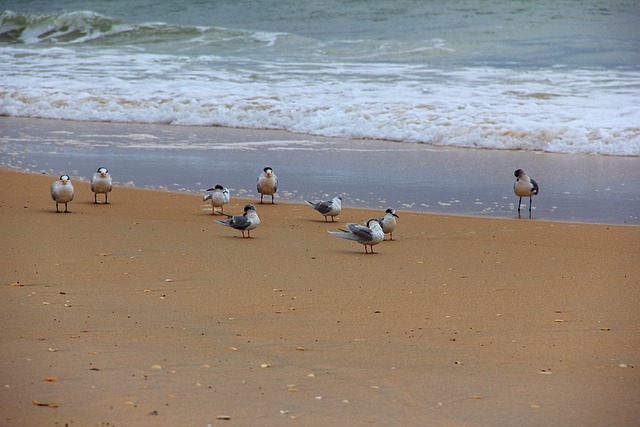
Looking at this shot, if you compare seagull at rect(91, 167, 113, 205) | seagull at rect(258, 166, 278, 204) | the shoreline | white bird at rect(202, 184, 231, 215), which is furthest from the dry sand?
the shoreline

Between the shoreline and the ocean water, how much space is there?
1267mm

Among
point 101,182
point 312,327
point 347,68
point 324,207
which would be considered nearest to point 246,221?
point 324,207

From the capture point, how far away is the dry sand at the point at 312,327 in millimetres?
3748

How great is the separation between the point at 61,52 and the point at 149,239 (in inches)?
916

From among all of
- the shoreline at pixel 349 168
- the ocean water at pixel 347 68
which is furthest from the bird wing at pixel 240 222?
the ocean water at pixel 347 68

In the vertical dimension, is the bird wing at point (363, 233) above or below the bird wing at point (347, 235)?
above

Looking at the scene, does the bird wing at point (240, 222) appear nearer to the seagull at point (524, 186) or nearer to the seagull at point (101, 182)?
the seagull at point (101, 182)

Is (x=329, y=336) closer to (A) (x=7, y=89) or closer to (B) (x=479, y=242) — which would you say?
(B) (x=479, y=242)

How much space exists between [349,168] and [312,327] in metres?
7.57

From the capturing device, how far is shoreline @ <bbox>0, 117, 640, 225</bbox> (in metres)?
10.1

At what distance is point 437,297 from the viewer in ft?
18.9

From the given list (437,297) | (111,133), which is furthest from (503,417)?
(111,133)

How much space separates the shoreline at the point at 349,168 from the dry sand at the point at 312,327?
5.98 ft

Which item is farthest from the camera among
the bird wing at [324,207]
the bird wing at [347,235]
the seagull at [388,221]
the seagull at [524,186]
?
the seagull at [524,186]
